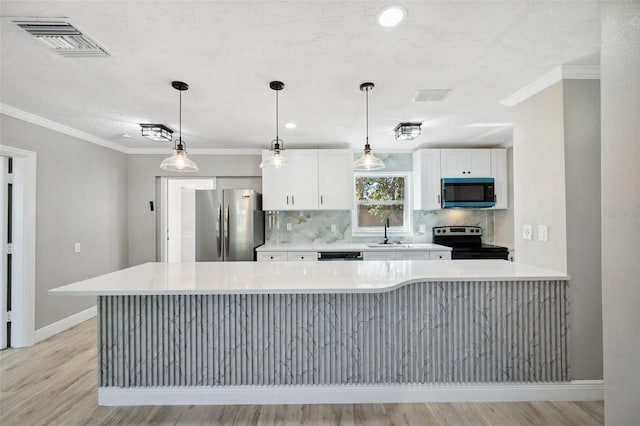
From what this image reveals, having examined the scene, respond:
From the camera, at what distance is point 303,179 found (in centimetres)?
419

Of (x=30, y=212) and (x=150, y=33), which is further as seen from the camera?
(x=30, y=212)

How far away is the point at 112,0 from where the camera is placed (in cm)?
140

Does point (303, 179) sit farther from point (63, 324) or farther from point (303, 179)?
point (63, 324)

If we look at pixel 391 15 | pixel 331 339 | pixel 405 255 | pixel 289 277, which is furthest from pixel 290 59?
pixel 405 255

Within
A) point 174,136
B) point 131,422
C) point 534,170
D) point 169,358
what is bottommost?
point 131,422

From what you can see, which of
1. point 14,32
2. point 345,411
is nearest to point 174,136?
point 14,32

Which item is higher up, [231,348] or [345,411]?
[231,348]

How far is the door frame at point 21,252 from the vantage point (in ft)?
9.77

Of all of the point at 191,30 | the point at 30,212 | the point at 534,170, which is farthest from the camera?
the point at 30,212

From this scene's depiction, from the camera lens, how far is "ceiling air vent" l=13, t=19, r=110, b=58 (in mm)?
1568

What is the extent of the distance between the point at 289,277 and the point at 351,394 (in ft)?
3.07

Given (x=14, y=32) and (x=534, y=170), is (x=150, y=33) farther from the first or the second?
(x=534, y=170)

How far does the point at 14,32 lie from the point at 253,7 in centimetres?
140

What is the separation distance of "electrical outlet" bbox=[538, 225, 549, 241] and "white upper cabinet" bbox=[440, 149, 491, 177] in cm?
202
